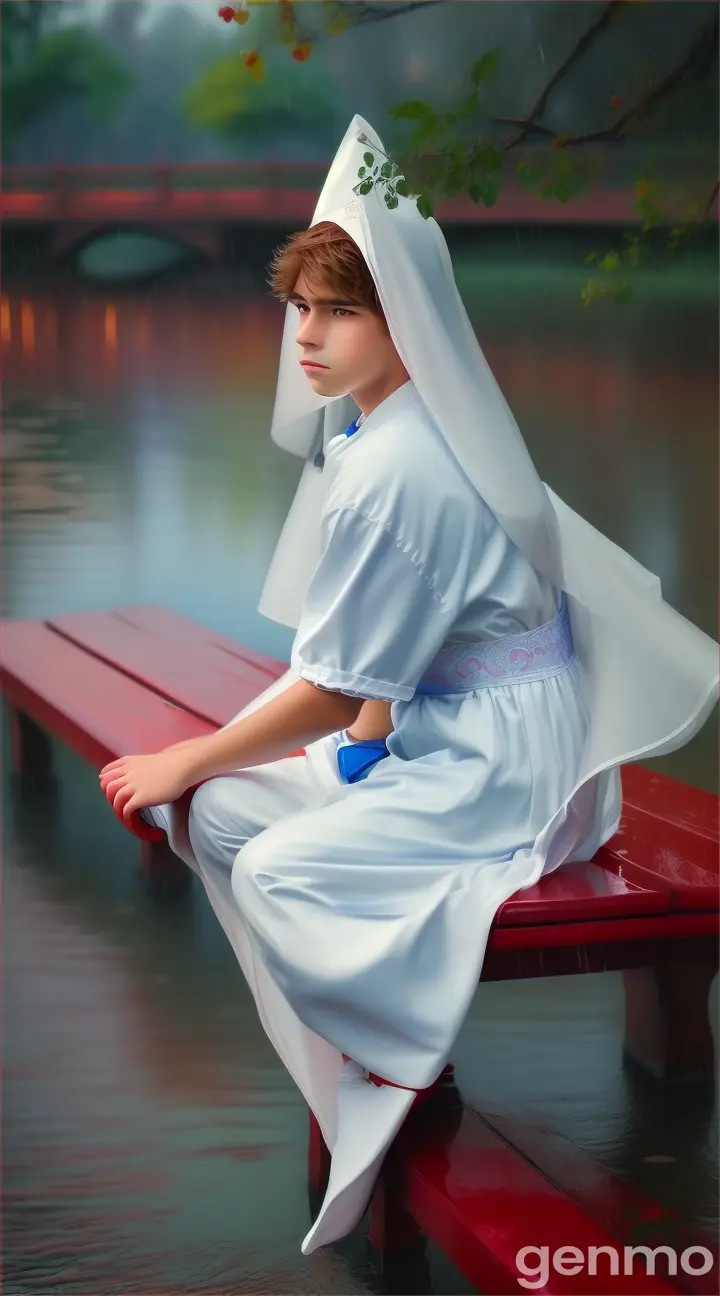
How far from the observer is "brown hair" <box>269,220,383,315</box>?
174 centimetres

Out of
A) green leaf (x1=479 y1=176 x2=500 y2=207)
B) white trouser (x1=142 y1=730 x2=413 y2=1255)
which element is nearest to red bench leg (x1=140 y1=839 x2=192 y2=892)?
white trouser (x1=142 y1=730 x2=413 y2=1255)

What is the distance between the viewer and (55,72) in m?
6.51

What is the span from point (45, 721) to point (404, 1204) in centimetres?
137

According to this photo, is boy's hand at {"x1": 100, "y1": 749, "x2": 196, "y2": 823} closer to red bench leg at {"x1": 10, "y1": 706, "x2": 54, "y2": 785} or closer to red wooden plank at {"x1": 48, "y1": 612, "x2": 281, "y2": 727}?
red wooden plank at {"x1": 48, "y1": 612, "x2": 281, "y2": 727}

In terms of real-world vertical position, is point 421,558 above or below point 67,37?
below

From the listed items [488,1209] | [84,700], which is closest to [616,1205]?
[488,1209]

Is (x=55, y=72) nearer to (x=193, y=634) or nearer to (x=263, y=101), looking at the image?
(x=263, y=101)

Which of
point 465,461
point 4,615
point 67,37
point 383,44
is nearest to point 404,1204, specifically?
point 465,461

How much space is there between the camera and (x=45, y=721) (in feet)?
9.37

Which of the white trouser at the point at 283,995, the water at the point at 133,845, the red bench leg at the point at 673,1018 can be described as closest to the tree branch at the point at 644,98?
the white trouser at the point at 283,995

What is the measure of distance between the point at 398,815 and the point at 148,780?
0.94 feet

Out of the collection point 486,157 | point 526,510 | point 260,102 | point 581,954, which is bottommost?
point 581,954

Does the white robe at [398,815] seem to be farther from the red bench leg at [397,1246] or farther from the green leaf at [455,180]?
the green leaf at [455,180]

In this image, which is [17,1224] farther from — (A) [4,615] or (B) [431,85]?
(B) [431,85]
